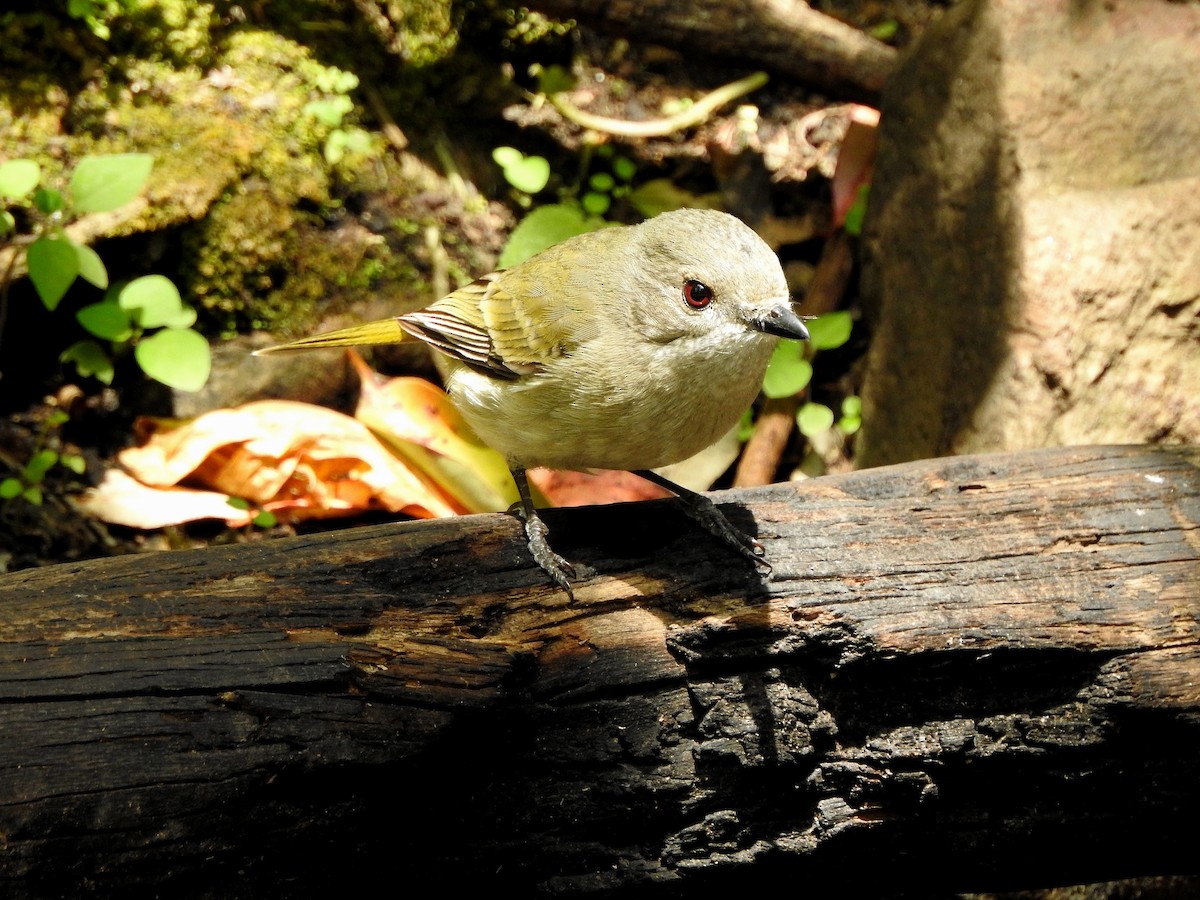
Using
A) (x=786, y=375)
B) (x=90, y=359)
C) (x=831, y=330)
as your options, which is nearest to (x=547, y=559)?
(x=786, y=375)

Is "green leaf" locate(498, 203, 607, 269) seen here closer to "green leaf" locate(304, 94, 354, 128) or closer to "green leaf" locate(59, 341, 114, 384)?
"green leaf" locate(304, 94, 354, 128)

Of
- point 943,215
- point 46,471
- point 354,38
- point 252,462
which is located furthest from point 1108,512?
point 354,38

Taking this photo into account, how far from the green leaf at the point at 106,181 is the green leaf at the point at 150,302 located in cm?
52

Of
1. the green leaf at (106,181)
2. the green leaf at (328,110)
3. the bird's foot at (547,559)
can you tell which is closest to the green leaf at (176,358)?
the green leaf at (106,181)

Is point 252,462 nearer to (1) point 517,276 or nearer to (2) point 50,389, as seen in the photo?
(2) point 50,389

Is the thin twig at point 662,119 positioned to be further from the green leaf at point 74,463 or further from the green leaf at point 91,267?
the green leaf at point 74,463

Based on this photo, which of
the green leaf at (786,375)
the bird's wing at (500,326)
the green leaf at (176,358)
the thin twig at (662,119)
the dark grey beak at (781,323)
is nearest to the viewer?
the dark grey beak at (781,323)

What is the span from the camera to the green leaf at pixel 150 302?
14.2 feet

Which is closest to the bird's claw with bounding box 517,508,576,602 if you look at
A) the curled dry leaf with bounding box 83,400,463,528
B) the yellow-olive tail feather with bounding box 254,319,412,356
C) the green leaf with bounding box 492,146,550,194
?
the yellow-olive tail feather with bounding box 254,319,412,356

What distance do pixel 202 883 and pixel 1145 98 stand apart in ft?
15.4

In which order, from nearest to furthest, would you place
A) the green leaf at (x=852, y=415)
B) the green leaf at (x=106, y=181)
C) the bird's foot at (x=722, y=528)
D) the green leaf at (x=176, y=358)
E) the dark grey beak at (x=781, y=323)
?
the dark grey beak at (x=781, y=323)
the bird's foot at (x=722, y=528)
the green leaf at (x=106, y=181)
the green leaf at (x=176, y=358)
the green leaf at (x=852, y=415)

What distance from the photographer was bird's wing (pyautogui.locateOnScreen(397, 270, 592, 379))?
3.29m

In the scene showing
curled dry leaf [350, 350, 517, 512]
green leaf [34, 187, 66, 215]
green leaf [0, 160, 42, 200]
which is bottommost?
curled dry leaf [350, 350, 517, 512]

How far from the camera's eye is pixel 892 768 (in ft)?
8.64
